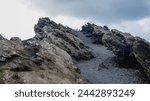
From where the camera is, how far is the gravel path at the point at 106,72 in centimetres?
5959

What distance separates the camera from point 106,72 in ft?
213

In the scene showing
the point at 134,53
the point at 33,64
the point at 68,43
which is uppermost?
the point at 68,43

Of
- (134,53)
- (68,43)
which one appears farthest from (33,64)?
(68,43)

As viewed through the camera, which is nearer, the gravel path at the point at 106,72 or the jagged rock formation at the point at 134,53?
the gravel path at the point at 106,72

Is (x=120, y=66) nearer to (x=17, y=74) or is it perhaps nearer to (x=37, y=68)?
(x=37, y=68)

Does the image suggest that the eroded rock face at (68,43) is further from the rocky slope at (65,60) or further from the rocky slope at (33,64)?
the rocky slope at (33,64)

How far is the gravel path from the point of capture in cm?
5959

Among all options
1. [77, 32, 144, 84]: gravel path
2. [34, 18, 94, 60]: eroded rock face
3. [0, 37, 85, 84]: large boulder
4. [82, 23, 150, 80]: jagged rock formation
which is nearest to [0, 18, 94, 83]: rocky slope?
[0, 37, 85, 84]: large boulder

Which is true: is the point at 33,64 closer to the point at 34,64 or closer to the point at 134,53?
the point at 34,64

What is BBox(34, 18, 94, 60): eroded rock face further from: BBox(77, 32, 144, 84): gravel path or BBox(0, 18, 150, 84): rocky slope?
BBox(77, 32, 144, 84): gravel path

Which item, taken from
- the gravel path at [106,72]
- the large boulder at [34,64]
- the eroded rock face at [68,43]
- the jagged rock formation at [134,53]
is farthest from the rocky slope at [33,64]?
the jagged rock formation at [134,53]

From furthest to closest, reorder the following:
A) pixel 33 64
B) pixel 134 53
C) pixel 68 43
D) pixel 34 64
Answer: pixel 68 43 < pixel 134 53 < pixel 34 64 < pixel 33 64

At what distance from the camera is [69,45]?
77062mm

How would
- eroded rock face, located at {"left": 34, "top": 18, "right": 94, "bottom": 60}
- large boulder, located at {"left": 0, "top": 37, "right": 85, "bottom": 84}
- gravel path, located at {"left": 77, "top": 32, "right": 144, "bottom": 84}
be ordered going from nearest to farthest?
large boulder, located at {"left": 0, "top": 37, "right": 85, "bottom": 84} → gravel path, located at {"left": 77, "top": 32, "right": 144, "bottom": 84} → eroded rock face, located at {"left": 34, "top": 18, "right": 94, "bottom": 60}
